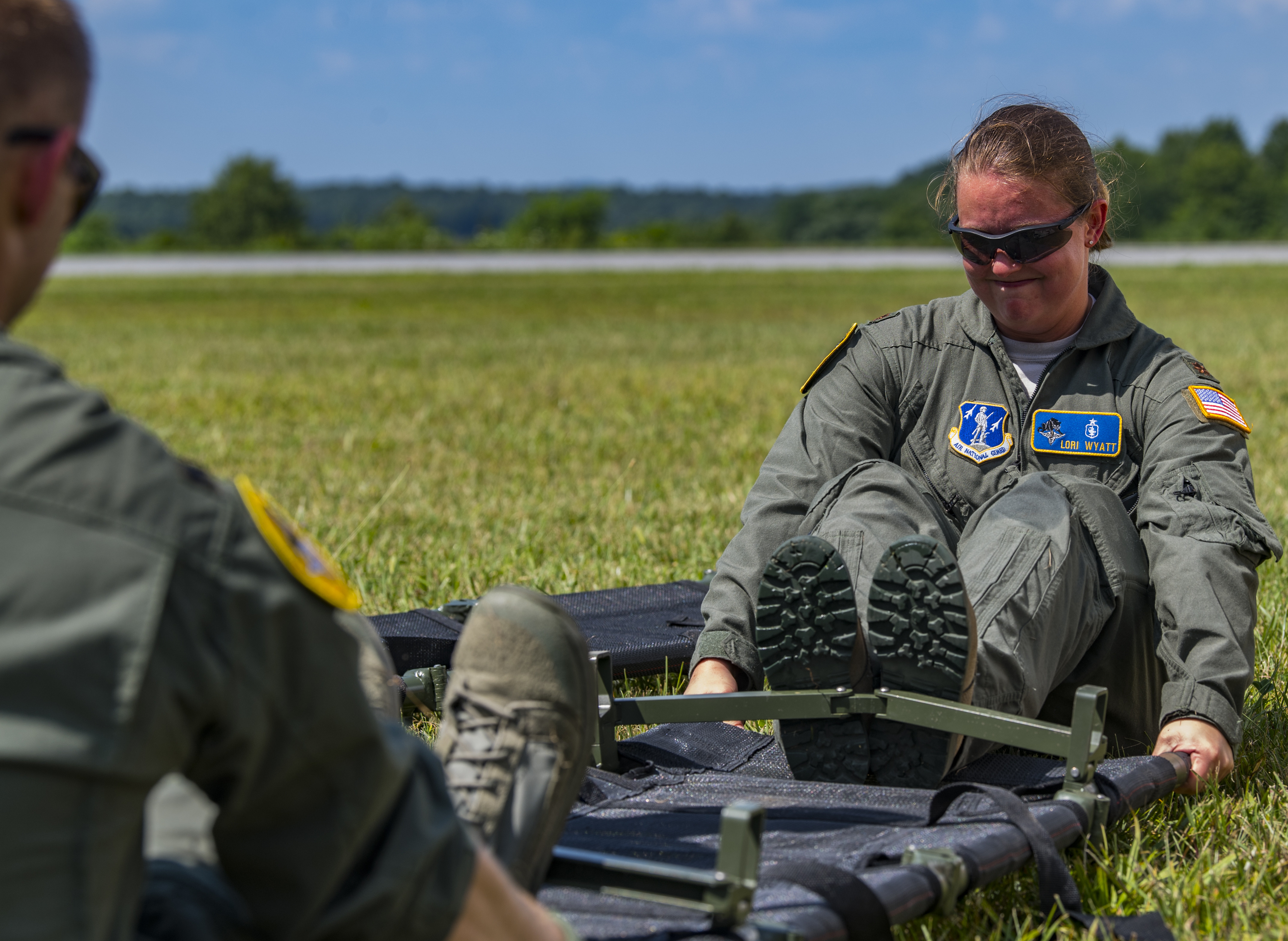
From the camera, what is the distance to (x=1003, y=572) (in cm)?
255

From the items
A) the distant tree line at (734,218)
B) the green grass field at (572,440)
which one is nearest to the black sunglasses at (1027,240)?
the green grass field at (572,440)

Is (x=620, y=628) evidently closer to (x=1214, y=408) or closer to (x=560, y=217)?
(x=1214, y=408)

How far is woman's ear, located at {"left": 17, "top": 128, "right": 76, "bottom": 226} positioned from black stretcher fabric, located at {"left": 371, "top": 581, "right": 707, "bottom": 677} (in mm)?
2171

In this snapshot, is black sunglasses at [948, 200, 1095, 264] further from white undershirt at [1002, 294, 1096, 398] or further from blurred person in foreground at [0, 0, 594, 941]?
blurred person in foreground at [0, 0, 594, 941]

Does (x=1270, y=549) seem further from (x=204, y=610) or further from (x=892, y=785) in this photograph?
(x=204, y=610)

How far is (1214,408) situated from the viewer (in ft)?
9.12

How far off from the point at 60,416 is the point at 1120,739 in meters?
2.39

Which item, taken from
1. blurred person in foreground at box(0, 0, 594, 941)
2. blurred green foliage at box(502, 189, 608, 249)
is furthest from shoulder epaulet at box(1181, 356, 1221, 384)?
blurred green foliage at box(502, 189, 608, 249)

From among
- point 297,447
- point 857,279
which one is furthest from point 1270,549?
point 857,279

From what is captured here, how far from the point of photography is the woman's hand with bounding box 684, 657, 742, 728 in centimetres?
276

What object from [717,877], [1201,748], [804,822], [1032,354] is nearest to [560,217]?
[1032,354]

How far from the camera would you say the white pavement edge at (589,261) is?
3384cm

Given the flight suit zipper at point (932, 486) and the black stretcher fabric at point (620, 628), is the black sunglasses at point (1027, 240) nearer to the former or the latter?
the flight suit zipper at point (932, 486)

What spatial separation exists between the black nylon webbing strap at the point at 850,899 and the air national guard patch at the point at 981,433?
1392 mm
